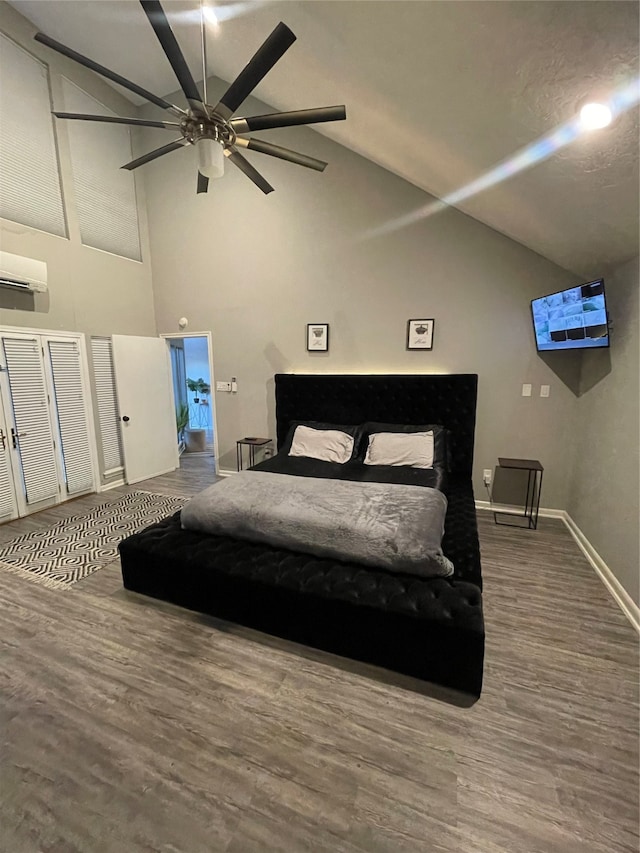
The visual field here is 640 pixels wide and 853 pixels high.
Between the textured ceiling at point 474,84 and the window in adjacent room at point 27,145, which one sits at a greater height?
the window in adjacent room at point 27,145

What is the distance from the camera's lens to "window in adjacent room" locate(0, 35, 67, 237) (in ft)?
11.3

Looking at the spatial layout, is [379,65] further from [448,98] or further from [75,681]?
[75,681]

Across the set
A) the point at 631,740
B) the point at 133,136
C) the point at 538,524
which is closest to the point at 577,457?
the point at 538,524

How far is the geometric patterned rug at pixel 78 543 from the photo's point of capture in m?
2.74

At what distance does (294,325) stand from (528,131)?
9.97 ft

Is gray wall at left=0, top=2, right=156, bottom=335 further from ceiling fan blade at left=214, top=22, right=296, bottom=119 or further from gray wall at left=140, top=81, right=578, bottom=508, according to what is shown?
ceiling fan blade at left=214, top=22, right=296, bottom=119

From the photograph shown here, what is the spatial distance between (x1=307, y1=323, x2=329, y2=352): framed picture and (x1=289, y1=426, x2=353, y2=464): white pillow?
106cm

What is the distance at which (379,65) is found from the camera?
184 centimetres

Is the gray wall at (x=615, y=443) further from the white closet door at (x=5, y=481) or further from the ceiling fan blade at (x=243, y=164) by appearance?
the white closet door at (x=5, y=481)

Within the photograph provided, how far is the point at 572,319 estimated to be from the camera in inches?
112

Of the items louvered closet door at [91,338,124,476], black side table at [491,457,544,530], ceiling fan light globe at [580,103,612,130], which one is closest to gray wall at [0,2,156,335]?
louvered closet door at [91,338,124,476]

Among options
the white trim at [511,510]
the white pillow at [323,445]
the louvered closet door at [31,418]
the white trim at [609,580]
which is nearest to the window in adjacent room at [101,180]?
the louvered closet door at [31,418]

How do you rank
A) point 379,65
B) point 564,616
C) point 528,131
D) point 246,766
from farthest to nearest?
point 564,616 < point 379,65 < point 528,131 < point 246,766

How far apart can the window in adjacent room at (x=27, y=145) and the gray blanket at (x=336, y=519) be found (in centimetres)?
368
